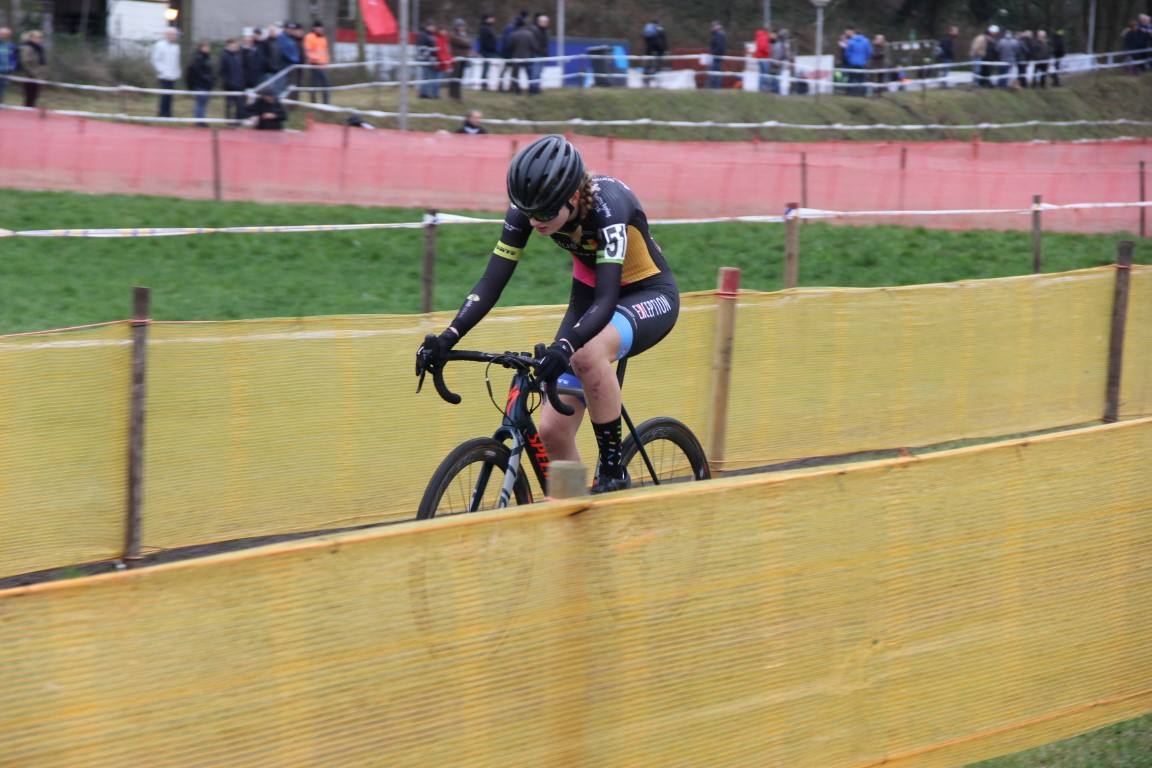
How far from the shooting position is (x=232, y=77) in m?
23.0

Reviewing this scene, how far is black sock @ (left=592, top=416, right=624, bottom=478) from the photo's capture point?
6.15 m

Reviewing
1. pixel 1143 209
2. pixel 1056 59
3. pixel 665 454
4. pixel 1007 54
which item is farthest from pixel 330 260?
pixel 1056 59

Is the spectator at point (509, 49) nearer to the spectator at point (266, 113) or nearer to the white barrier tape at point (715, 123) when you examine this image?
the white barrier tape at point (715, 123)

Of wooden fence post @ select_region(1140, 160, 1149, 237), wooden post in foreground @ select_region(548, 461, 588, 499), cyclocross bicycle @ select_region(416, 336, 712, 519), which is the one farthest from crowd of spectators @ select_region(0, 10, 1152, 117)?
wooden post in foreground @ select_region(548, 461, 588, 499)

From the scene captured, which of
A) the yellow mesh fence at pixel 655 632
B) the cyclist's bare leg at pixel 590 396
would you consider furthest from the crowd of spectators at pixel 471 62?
the yellow mesh fence at pixel 655 632

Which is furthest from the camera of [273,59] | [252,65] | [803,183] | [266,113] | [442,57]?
[442,57]

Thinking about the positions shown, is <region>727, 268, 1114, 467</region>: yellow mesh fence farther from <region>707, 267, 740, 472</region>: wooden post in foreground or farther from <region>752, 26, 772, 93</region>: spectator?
<region>752, 26, 772, 93</region>: spectator

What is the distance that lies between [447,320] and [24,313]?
20.3 ft

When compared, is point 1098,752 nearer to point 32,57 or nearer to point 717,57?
point 32,57

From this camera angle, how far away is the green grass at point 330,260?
46.1 ft

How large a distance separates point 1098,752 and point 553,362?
7.67 ft

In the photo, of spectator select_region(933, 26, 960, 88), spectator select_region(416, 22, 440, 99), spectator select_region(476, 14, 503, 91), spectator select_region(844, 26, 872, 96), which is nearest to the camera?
spectator select_region(416, 22, 440, 99)

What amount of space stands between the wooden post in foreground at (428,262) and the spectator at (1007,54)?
30848mm

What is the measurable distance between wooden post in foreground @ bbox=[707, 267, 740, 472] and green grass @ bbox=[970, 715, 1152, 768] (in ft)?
14.3
